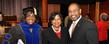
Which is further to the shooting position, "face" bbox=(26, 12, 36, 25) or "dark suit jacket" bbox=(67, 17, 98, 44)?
"face" bbox=(26, 12, 36, 25)

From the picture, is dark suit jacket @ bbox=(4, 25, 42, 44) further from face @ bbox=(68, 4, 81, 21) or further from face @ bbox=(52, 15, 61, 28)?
face @ bbox=(68, 4, 81, 21)

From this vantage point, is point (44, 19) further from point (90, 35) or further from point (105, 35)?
point (90, 35)

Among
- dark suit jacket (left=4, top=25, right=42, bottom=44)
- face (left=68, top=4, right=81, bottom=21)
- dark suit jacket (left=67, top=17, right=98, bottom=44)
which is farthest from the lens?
dark suit jacket (left=4, top=25, right=42, bottom=44)

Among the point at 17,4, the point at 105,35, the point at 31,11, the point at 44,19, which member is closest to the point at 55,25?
the point at 31,11

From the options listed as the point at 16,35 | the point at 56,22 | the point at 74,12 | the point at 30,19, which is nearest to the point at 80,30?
the point at 74,12

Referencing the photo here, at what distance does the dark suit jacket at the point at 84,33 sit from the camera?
3.42 metres

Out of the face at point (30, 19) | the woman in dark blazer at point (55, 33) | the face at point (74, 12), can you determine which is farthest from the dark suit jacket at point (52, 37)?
the face at point (74, 12)

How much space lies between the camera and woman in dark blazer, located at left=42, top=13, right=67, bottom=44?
399 centimetres

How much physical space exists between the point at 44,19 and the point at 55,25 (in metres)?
6.69

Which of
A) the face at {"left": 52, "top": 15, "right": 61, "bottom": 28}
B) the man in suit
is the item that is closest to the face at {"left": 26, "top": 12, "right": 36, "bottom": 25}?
the face at {"left": 52, "top": 15, "right": 61, "bottom": 28}

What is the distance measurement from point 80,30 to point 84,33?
0.23 ft

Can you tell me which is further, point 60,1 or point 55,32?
point 60,1

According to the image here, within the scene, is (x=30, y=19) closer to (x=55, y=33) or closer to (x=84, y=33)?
(x=55, y=33)

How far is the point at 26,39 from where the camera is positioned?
3979 millimetres
